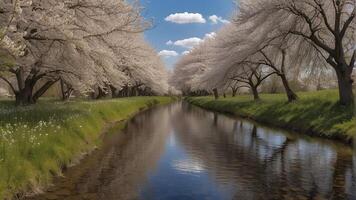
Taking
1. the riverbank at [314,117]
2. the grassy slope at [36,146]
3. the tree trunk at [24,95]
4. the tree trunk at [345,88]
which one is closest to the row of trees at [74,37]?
the grassy slope at [36,146]

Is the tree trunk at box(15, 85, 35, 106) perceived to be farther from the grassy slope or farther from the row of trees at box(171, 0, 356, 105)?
the row of trees at box(171, 0, 356, 105)

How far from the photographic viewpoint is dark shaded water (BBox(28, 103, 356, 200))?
13062 millimetres

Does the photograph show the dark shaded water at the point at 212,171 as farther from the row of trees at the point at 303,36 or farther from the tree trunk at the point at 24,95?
the tree trunk at the point at 24,95

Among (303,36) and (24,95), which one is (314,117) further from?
(24,95)

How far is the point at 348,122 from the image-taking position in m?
25.0

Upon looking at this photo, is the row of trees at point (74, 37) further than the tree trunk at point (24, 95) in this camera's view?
No

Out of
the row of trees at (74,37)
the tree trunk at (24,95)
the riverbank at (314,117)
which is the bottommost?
the riverbank at (314,117)

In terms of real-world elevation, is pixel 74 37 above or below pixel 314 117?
above

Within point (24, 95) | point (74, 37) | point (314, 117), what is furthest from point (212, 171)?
point (24, 95)

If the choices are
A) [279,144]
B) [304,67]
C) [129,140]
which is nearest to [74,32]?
[129,140]

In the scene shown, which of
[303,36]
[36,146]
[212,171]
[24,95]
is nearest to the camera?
A: [36,146]

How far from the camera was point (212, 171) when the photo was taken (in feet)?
53.4

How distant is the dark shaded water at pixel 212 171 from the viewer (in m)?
13.1

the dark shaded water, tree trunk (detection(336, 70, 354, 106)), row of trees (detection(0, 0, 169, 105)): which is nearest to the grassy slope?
the dark shaded water
